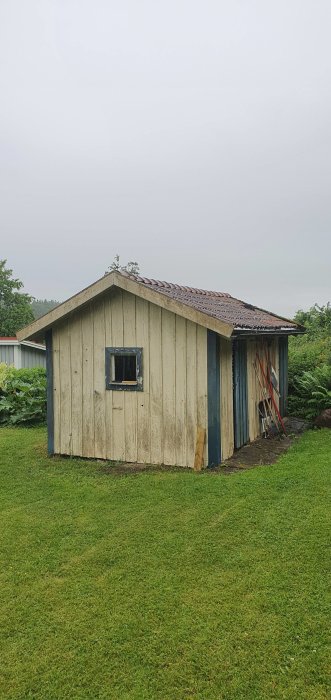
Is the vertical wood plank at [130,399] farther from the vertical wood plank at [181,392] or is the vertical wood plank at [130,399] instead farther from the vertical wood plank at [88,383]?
the vertical wood plank at [181,392]

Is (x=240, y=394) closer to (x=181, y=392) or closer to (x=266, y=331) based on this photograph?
(x=266, y=331)

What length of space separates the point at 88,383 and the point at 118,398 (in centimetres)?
67

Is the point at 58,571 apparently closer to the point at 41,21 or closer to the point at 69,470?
the point at 69,470

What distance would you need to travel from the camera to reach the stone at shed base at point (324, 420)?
34.9 ft

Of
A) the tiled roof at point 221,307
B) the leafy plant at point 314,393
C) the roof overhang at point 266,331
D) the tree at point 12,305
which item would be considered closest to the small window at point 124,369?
the tiled roof at point 221,307

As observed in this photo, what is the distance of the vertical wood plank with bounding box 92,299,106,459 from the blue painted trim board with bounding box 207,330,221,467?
1.98m

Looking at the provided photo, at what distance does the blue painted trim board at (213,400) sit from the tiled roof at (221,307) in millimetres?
459

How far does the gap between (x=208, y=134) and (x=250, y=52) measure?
5.35 metres

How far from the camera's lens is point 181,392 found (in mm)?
7629

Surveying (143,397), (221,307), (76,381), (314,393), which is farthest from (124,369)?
(314,393)

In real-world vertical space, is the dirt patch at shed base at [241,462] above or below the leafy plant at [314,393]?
below

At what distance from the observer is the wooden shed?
7453 millimetres

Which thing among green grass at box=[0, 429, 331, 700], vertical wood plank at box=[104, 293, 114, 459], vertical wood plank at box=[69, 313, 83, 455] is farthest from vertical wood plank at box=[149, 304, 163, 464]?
vertical wood plank at box=[69, 313, 83, 455]

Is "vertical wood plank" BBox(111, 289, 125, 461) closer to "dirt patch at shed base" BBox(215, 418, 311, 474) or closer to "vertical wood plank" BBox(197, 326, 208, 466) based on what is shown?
"vertical wood plank" BBox(197, 326, 208, 466)
